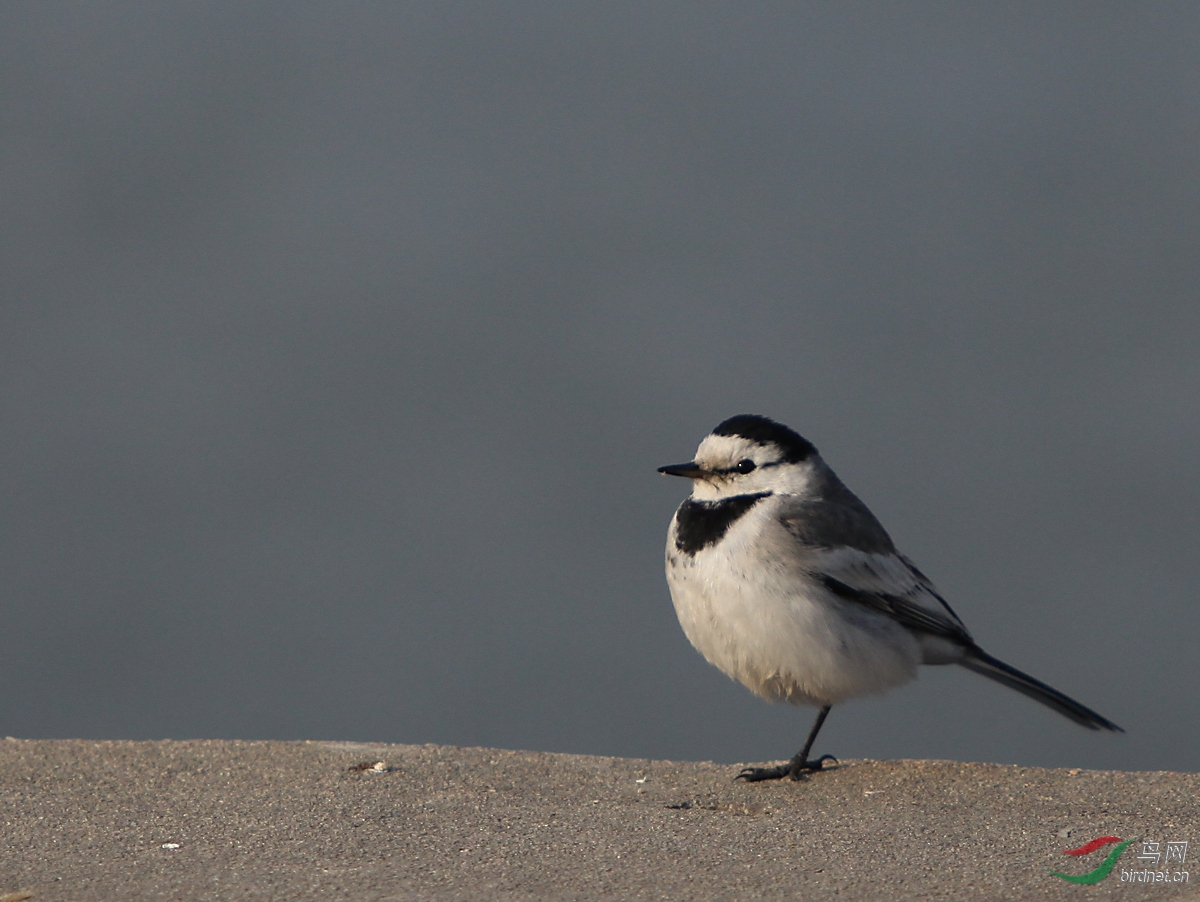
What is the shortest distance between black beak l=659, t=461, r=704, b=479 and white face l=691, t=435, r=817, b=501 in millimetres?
27

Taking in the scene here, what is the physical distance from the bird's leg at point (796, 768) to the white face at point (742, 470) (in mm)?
1010

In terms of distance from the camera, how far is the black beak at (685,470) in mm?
5383

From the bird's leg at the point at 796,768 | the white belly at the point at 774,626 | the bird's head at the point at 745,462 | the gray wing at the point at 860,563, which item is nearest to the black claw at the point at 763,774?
the bird's leg at the point at 796,768

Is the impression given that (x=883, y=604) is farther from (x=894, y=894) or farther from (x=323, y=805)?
(x=323, y=805)

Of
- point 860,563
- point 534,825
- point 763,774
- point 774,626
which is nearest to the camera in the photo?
point 534,825

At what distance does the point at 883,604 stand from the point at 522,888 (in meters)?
2.22

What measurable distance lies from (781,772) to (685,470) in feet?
4.49

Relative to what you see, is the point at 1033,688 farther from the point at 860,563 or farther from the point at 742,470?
the point at 742,470

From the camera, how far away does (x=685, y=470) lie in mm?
5391

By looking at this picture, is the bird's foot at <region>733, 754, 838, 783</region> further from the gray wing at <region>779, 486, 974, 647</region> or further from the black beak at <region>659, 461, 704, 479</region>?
the black beak at <region>659, 461, 704, 479</region>

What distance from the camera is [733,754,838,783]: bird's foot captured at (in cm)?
545

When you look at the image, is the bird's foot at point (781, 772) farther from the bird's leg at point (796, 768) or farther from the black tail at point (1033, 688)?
the black tail at point (1033, 688)

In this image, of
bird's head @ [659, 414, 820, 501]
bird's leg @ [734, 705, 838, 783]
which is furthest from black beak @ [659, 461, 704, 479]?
bird's leg @ [734, 705, 838, 783]

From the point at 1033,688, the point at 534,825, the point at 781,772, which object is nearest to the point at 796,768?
the point at 781,772
